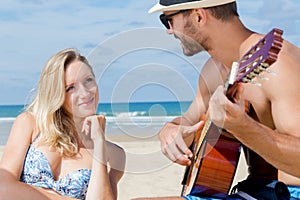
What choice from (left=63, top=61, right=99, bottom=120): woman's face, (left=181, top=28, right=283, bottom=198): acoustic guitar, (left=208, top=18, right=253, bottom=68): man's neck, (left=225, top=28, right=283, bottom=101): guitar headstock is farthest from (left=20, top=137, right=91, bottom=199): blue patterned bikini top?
(left=225, top=28, right=283, bottom=101): guitar headstock

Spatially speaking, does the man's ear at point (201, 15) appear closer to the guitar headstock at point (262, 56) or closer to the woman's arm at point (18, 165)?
the guitar headstock at point (262, 56)

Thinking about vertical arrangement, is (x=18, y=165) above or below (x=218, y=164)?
below

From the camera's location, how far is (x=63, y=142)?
304 centimetres

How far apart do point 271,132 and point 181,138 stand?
0.55 metres

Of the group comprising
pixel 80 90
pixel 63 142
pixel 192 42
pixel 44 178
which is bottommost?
pixel 44 178

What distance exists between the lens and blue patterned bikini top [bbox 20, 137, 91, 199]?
293cm

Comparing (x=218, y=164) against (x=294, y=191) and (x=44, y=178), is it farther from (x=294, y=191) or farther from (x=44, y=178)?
(x=44, y=178)

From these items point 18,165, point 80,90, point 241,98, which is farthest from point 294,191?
point 18,165

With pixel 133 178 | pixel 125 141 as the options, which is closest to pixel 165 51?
pixel 133 178

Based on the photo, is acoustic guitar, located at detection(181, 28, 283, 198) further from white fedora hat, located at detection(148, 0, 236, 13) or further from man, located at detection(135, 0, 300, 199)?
white fedora hat, located at detection(148, 0, 236, 13)

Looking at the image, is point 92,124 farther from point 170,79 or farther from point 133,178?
point 133,178

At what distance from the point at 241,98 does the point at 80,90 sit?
115 centimetres

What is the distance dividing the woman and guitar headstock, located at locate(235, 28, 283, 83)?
1.13 metres

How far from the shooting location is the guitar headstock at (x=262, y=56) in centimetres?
182
